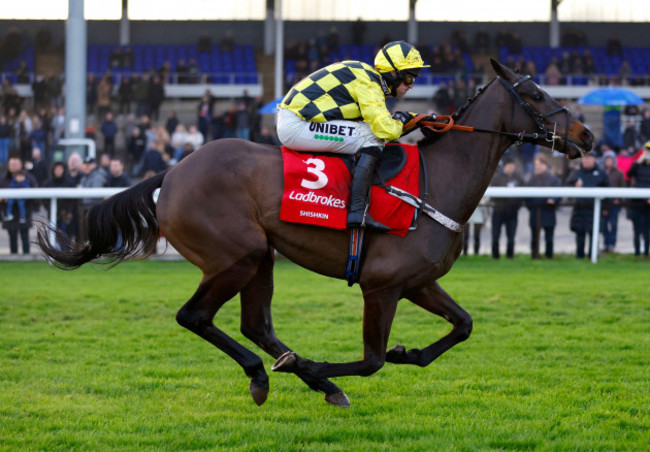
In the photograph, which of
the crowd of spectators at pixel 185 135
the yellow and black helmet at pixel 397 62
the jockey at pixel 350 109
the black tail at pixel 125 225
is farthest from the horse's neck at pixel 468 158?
the crowd of spectators at pixel 185 135

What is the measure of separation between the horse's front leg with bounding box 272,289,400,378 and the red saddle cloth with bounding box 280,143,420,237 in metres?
0.34

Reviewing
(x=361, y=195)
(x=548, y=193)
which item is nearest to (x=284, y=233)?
(x=361, y=195)

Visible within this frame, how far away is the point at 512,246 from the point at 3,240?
6.49 metres

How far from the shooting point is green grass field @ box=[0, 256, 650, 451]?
4.11m

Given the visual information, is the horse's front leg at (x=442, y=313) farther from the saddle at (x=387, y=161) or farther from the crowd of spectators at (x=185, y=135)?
Answer: the crowd of spectators at (x=185, y=135)

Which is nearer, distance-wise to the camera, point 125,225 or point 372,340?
point 372,340

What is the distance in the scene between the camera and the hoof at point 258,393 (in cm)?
461

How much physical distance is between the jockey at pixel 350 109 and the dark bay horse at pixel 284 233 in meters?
0.21

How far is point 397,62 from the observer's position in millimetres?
4617

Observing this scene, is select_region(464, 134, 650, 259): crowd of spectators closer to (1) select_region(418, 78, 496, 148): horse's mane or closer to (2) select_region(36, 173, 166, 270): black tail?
(1) select_region(418, 78, 496, 148): horse's mane

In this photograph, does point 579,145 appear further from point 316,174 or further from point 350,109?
point 316,174

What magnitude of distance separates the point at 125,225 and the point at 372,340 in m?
1.51

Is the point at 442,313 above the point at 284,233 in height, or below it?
below

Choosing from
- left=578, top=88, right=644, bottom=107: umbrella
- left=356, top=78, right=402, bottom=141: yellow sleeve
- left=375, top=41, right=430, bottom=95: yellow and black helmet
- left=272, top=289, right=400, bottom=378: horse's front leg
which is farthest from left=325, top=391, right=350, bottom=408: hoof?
left=578, top=88, right=644, bottom=107: umbrella
